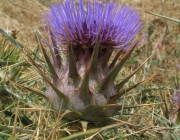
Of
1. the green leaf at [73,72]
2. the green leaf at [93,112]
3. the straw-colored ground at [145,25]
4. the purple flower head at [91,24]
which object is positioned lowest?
the green leaf at [93,112]

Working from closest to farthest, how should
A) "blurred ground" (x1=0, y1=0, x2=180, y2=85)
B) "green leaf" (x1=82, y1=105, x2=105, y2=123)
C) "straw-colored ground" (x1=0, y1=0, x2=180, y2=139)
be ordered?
1. "green leaf" (x1=82, y1=105, x2=105, y2=123)
2. "straw-colored ground" (x1=0, y1=0, x2=180, y2=139)
3. "blurred ground" (x1=0, y1=0, x2=180, y2=85)

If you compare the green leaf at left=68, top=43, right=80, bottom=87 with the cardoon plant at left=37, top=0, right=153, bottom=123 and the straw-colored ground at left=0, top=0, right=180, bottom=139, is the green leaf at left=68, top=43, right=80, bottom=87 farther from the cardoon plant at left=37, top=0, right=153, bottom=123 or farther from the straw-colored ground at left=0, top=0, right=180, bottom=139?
the straw-colored ground at left=0, top=0, right=180, bottom=139

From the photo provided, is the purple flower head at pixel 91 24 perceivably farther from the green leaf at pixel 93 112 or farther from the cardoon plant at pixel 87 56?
the green leaf at pixel 93 112

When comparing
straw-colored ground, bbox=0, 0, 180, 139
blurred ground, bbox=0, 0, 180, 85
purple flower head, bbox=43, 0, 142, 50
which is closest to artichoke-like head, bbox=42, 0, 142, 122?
purple flower head, bbox=43, 0, 142, 50

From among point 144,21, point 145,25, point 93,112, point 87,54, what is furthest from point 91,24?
point 144,21

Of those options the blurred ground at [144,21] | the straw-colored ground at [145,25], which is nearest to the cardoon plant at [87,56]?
the straw-colored ground at [145,25]

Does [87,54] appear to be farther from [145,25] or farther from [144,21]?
[144,21]

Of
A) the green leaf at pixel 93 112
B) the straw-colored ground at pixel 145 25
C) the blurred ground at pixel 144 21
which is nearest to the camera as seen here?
the green leaf at pixel 93 112
